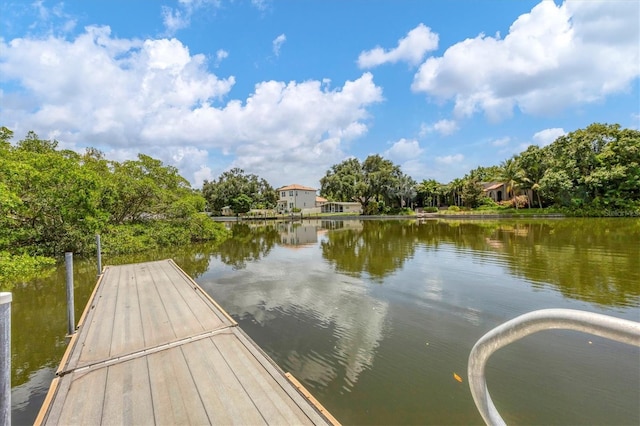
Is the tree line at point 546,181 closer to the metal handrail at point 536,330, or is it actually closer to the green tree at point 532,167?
the green tree at point 532,167

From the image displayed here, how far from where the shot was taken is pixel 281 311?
227 inches

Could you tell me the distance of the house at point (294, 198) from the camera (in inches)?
1954

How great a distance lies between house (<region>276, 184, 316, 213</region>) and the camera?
49.6 meters

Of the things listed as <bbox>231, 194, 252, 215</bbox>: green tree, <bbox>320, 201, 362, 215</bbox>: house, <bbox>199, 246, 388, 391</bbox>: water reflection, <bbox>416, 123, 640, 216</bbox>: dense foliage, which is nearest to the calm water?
<bbox>199, 246, 388, 391</bbox>: water reflection

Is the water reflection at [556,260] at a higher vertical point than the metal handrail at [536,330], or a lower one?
lower

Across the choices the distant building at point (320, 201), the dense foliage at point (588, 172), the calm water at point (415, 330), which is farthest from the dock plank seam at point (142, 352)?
the distant building at point (320, 201)

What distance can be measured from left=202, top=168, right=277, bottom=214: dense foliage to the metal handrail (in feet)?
147

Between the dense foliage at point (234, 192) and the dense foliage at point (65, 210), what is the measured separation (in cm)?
2885

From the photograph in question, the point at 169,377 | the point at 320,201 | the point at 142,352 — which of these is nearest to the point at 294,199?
the point at 320,201

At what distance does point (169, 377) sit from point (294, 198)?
47.3m

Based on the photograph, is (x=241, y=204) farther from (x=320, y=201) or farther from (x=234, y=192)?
(x=320, y=201)

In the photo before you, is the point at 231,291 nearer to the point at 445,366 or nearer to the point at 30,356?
the point at 30,356

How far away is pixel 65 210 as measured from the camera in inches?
411

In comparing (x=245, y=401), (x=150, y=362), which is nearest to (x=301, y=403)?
(x=245, y=401)
